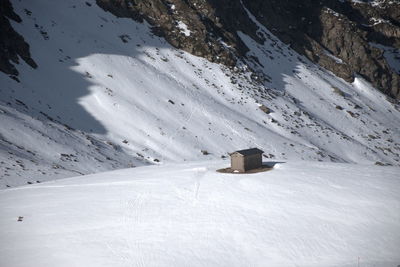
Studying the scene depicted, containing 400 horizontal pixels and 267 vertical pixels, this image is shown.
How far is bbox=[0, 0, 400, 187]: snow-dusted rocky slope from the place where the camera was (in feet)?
109

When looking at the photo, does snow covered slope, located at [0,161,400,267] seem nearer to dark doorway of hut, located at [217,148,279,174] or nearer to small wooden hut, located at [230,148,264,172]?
dark doorway of hut, located at [217,148,279,174]

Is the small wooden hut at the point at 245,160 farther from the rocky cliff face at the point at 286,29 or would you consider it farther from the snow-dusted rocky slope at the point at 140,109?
the rocky cliff face at the point at 286,29

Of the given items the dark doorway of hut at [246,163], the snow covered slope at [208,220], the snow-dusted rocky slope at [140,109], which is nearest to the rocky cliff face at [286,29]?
the snow-dusted rocky slope at [140,109]

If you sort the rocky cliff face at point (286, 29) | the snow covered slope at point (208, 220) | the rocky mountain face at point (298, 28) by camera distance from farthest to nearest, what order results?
the rocky mountain face at point (298, 28), the rocky cliff face at point (286, 29), the snow covered slope at point (208, 220)

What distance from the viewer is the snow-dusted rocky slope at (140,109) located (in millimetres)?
33219

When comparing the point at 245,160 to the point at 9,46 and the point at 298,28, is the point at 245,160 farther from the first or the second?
the point at 298,28

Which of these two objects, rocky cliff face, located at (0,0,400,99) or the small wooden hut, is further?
rocky cliff face, located at (0,0,400,99)

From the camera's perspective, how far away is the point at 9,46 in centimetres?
4200

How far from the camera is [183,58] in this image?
183 feet

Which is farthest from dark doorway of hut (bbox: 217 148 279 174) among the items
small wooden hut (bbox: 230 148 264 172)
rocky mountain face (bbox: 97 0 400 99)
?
rocky mountain face (bbox: 97 0 400 99)

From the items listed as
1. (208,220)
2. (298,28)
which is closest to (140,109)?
(208,220)

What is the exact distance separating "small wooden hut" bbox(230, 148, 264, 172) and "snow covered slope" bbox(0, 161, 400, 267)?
5.84 feet

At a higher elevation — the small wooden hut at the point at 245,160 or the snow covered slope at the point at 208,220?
the small wooden hut at the point at 245,160

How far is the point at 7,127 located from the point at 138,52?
83.2 feet
